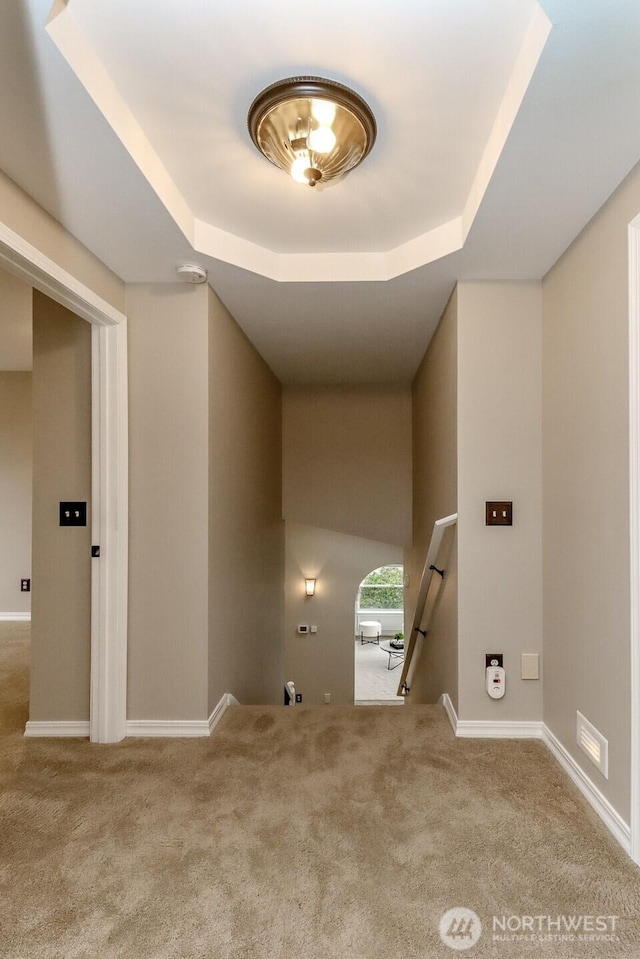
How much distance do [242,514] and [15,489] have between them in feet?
9.71

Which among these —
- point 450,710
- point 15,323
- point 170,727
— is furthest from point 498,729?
point 15,323

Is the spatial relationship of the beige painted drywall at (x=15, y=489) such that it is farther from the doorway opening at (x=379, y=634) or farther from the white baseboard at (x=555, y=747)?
the doorway opening at (x=379, y=634)

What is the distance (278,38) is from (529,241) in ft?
4.15

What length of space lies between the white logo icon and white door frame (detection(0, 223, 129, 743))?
168 cm

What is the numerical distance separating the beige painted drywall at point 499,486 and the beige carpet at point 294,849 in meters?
0.36

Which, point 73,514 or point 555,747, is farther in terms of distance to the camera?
point 73,514

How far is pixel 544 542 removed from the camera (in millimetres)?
2539

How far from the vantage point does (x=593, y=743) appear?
197 centimetres

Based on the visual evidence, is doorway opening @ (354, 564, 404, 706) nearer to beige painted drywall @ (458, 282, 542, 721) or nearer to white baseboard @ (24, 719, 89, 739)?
beige painted drywall @ (458, 282, 542, 721)

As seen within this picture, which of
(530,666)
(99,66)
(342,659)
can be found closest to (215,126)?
(99,66)

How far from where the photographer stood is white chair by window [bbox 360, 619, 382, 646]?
10.7 m

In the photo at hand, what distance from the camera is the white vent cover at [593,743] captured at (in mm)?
1875

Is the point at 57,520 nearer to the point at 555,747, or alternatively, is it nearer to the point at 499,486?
the point at 499,486

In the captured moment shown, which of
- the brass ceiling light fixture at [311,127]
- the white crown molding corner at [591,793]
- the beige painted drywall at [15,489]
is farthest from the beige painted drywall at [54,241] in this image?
the beige painted drywall at [15,489]
